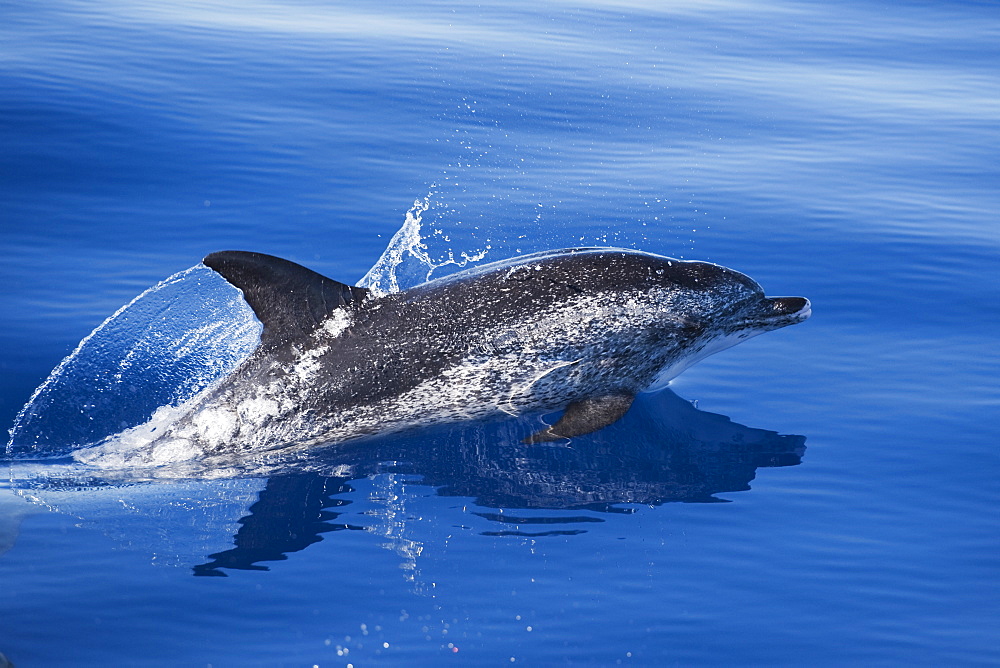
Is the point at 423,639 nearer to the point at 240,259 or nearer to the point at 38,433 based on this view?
the point at 240,259

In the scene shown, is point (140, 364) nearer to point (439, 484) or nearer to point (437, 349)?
point (437, 349)

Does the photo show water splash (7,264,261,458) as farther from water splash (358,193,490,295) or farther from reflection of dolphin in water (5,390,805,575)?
water splash (358,193,490,295)

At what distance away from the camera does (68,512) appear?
8.25 meters

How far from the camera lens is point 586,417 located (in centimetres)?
949

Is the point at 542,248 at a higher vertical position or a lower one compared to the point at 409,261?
higher

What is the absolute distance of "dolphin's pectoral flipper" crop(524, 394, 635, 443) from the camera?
926cm

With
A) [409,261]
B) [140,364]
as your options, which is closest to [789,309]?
[409,261]

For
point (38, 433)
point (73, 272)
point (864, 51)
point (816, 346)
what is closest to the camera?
point (38, 433)

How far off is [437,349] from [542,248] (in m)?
4.20

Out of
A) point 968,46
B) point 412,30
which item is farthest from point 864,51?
point 412,30

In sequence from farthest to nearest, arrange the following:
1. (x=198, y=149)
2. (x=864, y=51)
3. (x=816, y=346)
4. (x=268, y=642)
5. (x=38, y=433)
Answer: (x=864, y=51) < (x=198, y=149) < (x=816, y=346) < (x=38, y=433) < (x=268, y=642)

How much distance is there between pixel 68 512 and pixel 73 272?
4.81 meters

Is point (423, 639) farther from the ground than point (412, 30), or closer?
closer

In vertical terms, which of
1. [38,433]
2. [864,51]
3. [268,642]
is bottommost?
[268,642]
